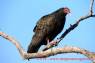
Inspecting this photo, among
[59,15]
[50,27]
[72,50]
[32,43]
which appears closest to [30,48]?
[32,43]

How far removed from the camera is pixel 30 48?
8.20m

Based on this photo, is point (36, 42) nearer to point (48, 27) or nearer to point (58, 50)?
point (48, 27)

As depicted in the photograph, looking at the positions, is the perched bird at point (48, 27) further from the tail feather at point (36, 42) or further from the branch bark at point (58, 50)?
the branch bark at point (58, 50)

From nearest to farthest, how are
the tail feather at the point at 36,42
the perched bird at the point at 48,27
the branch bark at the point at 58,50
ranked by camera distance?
the branch bark at the point at 58,50 → the tail feather at the point at 36,42 → the perched bird at the point at 48,27

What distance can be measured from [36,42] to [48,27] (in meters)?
0.69

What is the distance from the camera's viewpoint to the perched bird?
8.87 metres

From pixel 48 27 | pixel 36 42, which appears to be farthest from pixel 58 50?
pixel 48 27

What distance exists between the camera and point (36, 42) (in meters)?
8.80

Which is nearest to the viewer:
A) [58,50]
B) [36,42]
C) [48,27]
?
[58,50]

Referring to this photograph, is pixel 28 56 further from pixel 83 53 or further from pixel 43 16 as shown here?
pixel 43 16

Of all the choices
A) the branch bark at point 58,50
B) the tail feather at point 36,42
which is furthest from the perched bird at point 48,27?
the branch bark at point 58,50

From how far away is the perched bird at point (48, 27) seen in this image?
8.87 meters

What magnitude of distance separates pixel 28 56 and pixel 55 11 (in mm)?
4115

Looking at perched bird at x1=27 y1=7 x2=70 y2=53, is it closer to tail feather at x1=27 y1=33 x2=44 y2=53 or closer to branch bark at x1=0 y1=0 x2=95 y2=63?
tail feather at x1=27 y1=33 x2=44 y2=53
